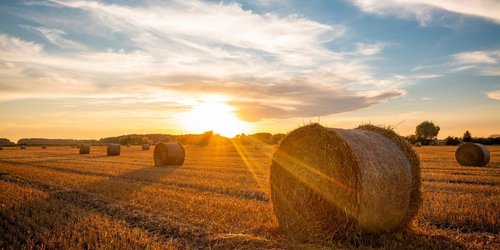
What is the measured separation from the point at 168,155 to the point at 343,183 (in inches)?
672

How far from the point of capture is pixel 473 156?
2195cm

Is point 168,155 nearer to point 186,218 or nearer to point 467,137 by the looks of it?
point 186,218

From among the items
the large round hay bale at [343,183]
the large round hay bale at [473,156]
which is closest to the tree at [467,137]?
the large round hay bale at [473,156]

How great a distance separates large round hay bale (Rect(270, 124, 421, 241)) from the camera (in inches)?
263

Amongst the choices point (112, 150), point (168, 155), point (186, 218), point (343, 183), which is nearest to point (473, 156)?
point (168, 155)

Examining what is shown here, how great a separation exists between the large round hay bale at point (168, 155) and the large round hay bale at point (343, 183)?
15357 mm

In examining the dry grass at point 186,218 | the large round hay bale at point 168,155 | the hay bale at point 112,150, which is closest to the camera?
the dry grass at point 186,218

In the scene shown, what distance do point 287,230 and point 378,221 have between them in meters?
1.71

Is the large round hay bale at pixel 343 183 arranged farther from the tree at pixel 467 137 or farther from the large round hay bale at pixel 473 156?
the tree at pixel 467 137

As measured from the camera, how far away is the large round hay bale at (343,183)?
22.0 ft

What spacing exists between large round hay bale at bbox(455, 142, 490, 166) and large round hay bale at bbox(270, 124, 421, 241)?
54.6 ft

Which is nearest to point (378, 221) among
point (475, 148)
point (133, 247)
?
point (133, 247)

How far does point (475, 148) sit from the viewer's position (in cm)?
2211

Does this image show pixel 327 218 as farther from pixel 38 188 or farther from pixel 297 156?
pixel 38 188
